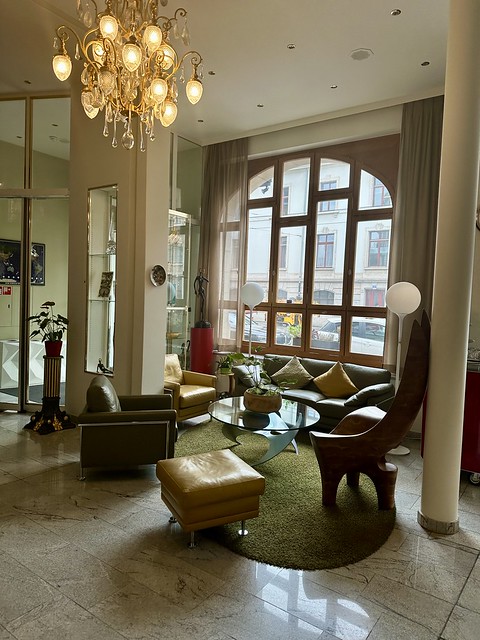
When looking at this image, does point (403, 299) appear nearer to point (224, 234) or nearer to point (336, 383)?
point (336, 383)

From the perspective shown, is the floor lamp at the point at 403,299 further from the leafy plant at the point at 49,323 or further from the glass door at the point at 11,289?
the glass door at the point at 11,289

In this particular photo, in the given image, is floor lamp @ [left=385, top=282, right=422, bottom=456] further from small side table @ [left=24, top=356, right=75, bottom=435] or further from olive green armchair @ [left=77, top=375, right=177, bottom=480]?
small side table @ [left=24, top=356, right=75, bottom=435]

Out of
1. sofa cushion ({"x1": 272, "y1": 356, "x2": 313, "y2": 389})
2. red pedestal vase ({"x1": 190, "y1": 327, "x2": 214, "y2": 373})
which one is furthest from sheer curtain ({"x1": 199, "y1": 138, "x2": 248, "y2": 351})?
sofa cushion ({"x1": 272, "y1": 356, "x2": 313, "y2": 389})

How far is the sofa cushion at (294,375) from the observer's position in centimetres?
557

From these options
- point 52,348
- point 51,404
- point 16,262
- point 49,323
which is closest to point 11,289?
point 16,262

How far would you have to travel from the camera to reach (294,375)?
5633 mm

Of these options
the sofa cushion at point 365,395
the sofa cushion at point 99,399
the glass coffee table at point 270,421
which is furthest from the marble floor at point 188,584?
the sofa cushion at point 365,395

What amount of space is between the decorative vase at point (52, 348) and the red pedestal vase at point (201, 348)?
2.02 meters

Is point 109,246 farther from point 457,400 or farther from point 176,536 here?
point 457,400

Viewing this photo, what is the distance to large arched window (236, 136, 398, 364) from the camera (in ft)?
18.7

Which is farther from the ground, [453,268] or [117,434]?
[453,268]

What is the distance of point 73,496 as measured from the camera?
3.33m

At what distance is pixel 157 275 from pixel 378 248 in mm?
2913

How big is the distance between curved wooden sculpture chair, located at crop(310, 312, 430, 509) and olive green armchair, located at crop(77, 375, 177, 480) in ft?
4.32
